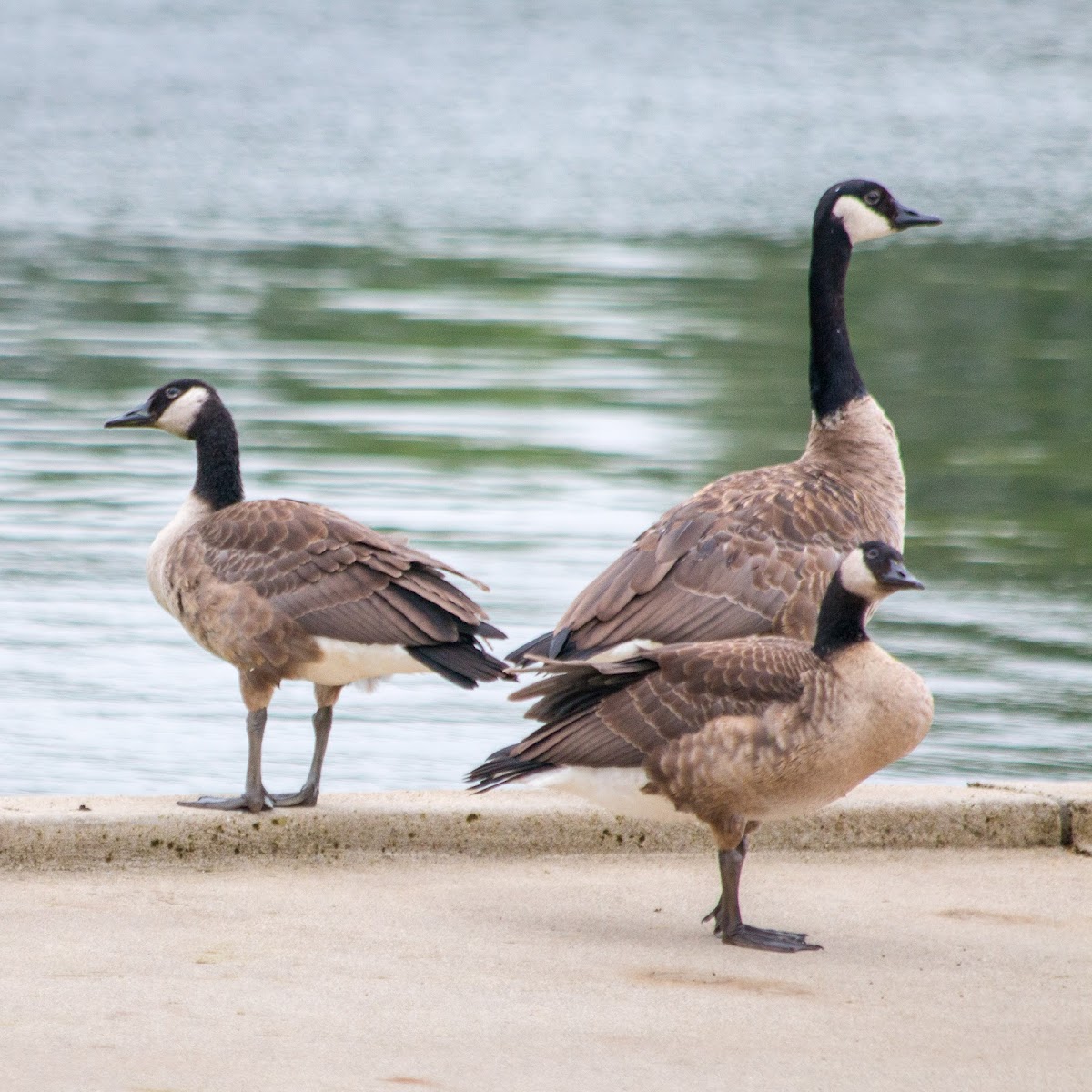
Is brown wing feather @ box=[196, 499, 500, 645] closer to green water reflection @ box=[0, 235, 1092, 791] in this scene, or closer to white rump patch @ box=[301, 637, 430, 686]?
white rump patch @ box=[301, 637, 430, 686]

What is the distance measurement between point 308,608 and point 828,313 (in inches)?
115

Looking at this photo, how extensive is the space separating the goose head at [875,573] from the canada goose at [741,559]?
91 cm

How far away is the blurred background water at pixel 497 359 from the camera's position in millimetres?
9562

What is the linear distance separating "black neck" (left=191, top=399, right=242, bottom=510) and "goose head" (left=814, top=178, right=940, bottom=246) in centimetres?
262

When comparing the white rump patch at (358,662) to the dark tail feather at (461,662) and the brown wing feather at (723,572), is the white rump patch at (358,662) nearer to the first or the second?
the dark tail feather at (461,662)

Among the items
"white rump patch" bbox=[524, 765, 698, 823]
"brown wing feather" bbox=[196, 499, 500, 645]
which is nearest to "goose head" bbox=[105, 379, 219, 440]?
"brown wing feather" bbox=[196, 499, 500, 645]

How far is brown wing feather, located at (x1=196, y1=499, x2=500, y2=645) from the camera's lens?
21.3 feet

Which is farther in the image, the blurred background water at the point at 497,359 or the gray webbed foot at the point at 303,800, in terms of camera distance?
the blurred background water at the point at 497,359

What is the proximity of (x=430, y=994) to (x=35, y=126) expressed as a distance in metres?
37.7

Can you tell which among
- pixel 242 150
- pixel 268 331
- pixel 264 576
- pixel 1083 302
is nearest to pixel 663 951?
pixel 264 576

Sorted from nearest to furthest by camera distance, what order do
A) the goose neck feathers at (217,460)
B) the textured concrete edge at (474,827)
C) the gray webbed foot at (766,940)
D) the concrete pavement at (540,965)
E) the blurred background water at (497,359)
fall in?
1. the concrete pavement at (540,965)
2. the gray webbed foot at (766,940)
3. the textured concrete edge at (474,827)
4. the goose neck feathers at (217,460)
5. the blurred background water at (497,359)

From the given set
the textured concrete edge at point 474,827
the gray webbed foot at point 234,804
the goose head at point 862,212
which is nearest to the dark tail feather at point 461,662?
the textured concrete edge at point 474,827

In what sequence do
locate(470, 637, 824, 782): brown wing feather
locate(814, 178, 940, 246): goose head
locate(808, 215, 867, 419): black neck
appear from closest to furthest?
locate(470, 637, 824, 782): brown wing feather
locate(808, 215, 867, 419): black neck
locate(814, 178, 940, 246): goose head

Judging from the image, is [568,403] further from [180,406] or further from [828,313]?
[180,406]
